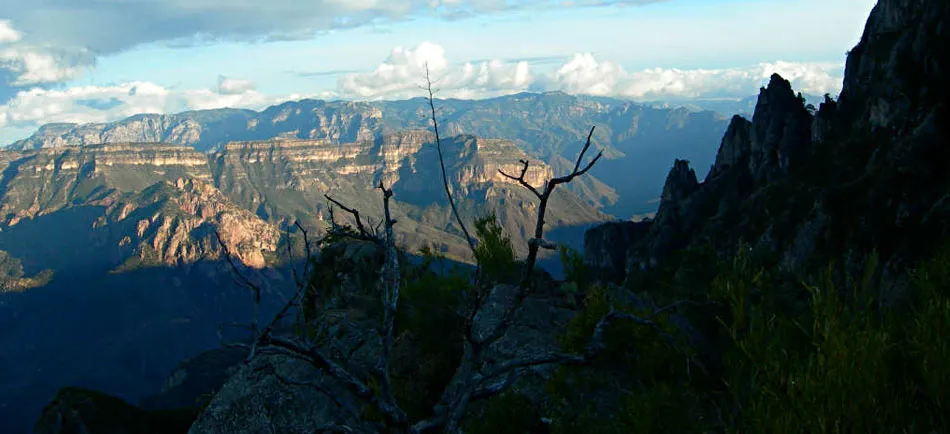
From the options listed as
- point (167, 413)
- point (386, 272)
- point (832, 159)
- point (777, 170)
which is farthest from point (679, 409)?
point (777, 170)

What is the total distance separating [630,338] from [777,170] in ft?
254

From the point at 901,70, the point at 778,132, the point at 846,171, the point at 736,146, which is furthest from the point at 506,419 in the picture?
the point at 736,146

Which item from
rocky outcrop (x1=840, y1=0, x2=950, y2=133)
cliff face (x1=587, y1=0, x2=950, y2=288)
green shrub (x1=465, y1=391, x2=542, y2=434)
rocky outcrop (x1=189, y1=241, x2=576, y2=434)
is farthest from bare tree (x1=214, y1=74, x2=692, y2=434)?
rocky outcrop (x1=840, y1=0, x2=950, y2=133)

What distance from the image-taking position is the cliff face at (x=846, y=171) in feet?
150

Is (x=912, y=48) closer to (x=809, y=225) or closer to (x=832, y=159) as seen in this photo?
(x=832, y=159)

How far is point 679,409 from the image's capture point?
984 centimetres

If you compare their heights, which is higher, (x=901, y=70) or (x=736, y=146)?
(x=901, y=70)

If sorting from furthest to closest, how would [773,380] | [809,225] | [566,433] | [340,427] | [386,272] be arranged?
[809,225] → [566,433] → [386,272] → [340,427] → [773,380]

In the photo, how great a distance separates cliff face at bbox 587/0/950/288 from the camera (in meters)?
45.7

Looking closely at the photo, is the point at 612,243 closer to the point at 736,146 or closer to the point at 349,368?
the point at 736,146

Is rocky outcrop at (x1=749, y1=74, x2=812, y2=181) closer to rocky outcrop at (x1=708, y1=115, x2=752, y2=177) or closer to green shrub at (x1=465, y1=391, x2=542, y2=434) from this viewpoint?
rocky outcrop at (x1=708, y1=115, x2=752, y2=177)

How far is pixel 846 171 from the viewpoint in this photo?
62.4 meters

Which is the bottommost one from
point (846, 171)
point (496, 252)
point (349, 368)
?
point (846, 171)

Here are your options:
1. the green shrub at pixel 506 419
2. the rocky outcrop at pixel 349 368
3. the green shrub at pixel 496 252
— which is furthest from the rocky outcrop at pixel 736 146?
the green shrub at pixel 506 419
